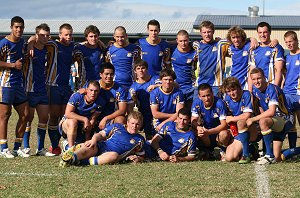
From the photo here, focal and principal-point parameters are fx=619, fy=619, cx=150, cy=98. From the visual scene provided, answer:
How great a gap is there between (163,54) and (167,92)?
957 mm

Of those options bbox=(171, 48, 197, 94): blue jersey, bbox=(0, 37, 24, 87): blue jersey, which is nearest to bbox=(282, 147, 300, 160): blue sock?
Result: bbox=(171, 48, 197, 94): blue jersey

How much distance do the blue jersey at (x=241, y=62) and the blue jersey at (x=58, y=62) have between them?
260 centimetres

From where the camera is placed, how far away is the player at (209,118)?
880 centimetres

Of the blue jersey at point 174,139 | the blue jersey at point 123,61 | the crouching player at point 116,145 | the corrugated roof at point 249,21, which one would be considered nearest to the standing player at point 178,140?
the blue jersey at point 174,139

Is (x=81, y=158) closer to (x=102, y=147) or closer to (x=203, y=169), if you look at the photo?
(x=102, y=147)

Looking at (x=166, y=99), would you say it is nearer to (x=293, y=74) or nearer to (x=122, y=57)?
(x=122, y=57)

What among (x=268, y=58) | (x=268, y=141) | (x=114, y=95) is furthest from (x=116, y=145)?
(x=268, y=58)

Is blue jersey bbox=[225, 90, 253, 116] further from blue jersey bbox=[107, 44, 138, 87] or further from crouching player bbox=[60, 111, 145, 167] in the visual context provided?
blue jersey bbox=[107, 44, 138, 87]

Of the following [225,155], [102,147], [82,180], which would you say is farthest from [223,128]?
[82,180]

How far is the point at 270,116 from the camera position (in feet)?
28.0

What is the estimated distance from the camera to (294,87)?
970cm

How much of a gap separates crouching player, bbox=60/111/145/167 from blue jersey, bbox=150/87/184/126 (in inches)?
32.4

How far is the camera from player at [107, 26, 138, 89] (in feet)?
32.7

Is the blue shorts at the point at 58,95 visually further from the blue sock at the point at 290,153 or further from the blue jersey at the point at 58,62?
the blue sock at the point at 290,153
